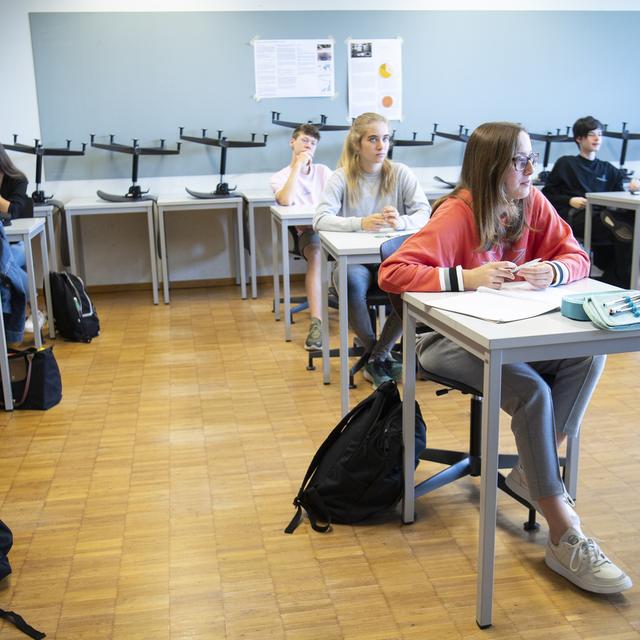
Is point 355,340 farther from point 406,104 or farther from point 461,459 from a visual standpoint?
point 406,104

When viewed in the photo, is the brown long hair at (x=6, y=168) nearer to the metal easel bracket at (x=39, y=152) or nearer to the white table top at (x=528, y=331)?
the metal easel bracket at (x=39, y=152)

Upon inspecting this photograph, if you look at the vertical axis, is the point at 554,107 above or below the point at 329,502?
above

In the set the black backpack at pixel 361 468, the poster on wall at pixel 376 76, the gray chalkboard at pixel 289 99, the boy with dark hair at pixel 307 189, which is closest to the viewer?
the black backpack at pixel 361 468

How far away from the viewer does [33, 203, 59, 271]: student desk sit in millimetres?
5195

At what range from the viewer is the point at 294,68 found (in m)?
5.79

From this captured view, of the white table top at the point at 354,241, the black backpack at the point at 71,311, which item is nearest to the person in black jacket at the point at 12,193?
the black backpack at the point at 71,311

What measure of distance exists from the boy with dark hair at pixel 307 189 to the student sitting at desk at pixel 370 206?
718 millimetres

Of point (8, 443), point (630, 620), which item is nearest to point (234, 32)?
point (8, 443)

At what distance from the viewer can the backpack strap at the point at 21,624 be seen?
1857mm

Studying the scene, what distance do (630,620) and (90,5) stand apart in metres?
5.17

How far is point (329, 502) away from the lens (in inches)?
92.7

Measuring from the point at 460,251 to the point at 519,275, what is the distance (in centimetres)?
18

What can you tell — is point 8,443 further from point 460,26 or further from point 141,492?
point 460,26

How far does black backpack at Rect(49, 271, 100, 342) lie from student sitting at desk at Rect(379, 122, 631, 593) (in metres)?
2.77
